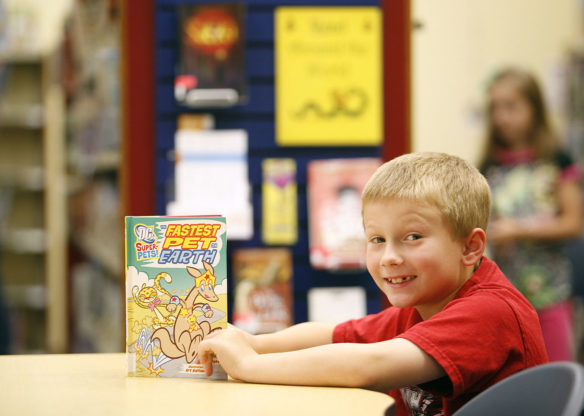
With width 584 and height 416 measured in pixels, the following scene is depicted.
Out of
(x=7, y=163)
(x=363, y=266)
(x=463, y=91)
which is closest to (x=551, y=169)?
(x=363, y=266)

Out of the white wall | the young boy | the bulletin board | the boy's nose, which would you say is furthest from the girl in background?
the boy's nose

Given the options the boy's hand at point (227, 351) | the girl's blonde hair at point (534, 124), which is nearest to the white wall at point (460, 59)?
the girl's blonde hair at point (534, 124)

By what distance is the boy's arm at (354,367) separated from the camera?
3.88 feet

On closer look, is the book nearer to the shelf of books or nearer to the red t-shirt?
the shelf of books

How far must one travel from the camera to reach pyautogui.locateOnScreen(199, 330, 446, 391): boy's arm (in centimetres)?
118

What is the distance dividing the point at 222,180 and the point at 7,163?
439 cm

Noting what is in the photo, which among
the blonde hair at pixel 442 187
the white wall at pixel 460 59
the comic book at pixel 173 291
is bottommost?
the comic book at pixel 173 291

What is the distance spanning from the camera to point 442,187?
134 centimetres

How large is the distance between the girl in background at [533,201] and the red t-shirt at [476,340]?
1.80 meters

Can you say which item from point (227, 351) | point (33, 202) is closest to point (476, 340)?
point (227, 351)

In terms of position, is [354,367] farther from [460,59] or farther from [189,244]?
[460,59]

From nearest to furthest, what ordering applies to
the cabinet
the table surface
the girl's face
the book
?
the table surface < the book < the girl's face < the cabinet

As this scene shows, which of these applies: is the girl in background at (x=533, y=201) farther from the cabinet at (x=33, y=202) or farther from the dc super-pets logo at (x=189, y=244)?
the cabinet at (x=33, y=202)

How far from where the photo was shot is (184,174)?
2758 millimetres
